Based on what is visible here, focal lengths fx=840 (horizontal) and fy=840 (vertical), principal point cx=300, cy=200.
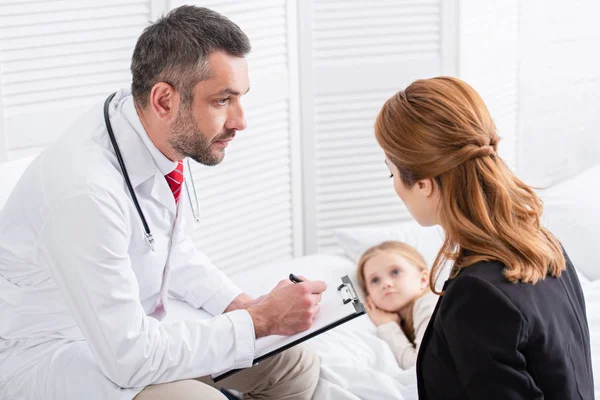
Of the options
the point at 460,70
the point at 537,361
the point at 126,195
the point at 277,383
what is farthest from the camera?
the point at 460,70

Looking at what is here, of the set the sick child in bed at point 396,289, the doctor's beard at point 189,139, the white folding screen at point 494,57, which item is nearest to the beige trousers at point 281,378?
the sick child in bed at point 396,289

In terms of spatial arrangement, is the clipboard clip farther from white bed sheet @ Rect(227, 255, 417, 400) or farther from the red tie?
the red tie

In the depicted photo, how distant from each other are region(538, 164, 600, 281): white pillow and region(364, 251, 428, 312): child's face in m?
0.50

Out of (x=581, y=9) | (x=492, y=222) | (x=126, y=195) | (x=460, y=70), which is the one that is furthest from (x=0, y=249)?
(x=581, y=9)

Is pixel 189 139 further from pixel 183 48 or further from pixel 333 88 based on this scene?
pixel 333 88

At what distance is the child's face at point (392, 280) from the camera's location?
7.91 ft

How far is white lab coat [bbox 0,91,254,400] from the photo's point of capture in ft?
5.03

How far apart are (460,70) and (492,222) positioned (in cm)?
194

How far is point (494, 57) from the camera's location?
11.0 feet

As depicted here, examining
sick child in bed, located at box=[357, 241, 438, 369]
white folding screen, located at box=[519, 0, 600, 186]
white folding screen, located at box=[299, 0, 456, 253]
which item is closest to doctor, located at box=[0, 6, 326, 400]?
sick child in bed, located at box=[357, 241, 438, 369]

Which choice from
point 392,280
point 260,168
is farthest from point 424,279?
point 260,168

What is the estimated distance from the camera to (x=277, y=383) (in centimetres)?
190

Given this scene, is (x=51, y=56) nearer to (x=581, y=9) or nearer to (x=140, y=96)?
(x=140, y=96)

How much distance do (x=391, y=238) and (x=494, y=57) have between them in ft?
3.45
